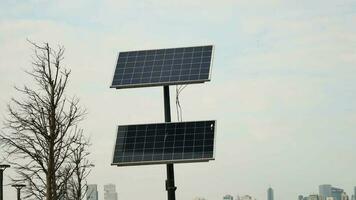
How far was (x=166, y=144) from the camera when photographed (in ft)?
76.0

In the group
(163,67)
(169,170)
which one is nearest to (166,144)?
(169,170)

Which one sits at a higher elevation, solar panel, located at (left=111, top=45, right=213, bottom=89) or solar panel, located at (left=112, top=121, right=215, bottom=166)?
solar panel, located at (left=111, top=45, right=213, bottom=89)

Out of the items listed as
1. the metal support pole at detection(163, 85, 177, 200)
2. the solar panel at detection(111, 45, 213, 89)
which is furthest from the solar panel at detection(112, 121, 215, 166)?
the solar panel at detection(111, 45, 213, 89)

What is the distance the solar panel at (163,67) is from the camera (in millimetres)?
23500

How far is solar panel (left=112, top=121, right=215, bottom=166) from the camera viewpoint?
22.7 metres

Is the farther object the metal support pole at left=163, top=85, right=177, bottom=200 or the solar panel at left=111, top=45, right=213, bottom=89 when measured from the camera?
the solar panel at left=111, top=45, right=213, bottom=89

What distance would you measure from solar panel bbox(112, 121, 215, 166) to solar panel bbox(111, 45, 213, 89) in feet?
4.88

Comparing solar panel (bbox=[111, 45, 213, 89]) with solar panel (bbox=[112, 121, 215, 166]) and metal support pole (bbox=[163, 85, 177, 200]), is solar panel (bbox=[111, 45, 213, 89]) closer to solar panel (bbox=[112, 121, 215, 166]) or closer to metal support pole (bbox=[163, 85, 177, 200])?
metal support pole (bbox=[163, 85, 177, 200])

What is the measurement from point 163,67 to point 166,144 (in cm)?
278

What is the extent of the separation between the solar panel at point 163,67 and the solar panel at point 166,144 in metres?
1.49

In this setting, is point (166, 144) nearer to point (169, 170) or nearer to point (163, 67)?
point (169, 170)

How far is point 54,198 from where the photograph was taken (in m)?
21.7

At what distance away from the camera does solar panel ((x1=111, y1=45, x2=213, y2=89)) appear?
23.5 metres

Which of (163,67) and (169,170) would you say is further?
(163,67)
